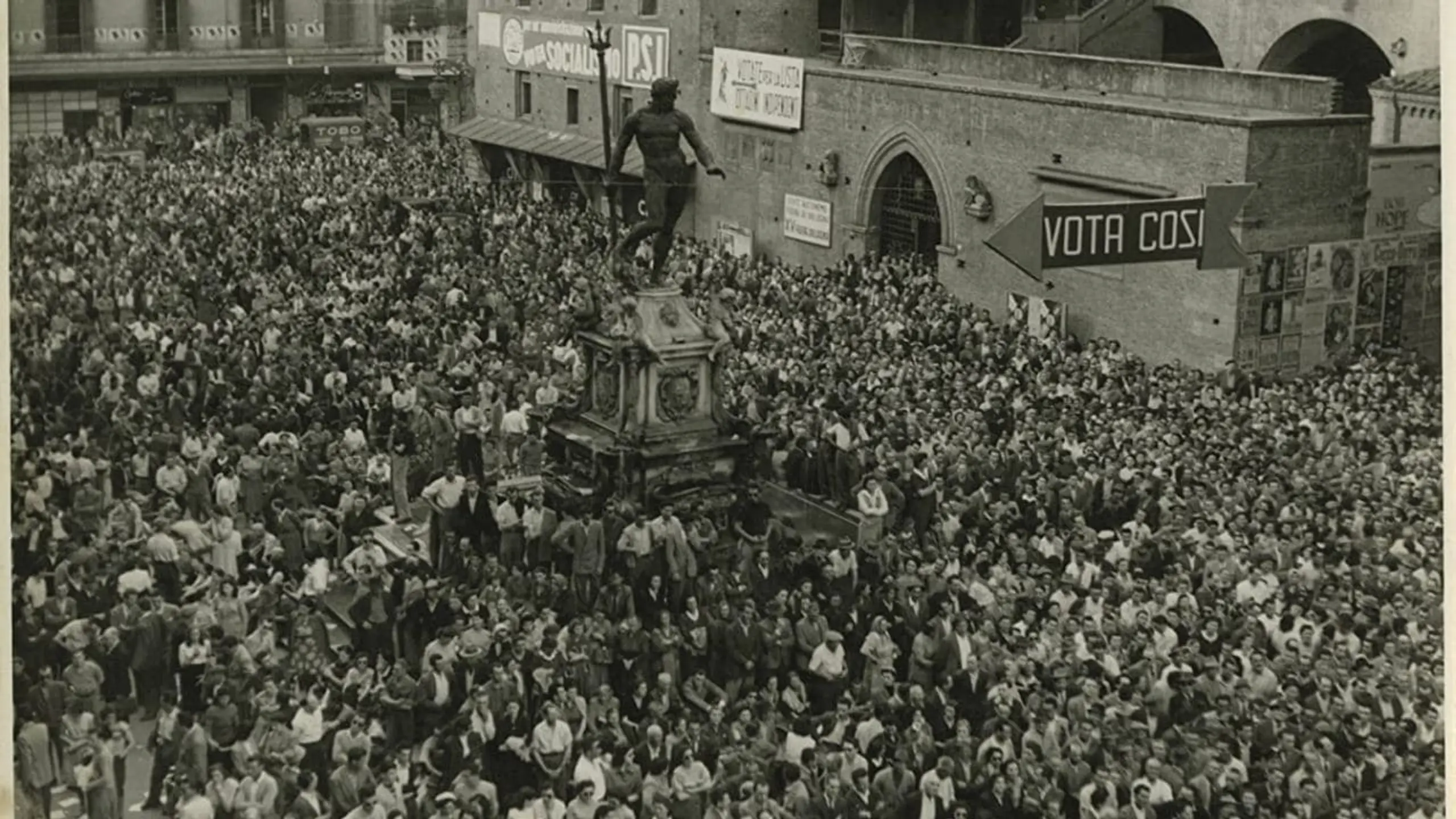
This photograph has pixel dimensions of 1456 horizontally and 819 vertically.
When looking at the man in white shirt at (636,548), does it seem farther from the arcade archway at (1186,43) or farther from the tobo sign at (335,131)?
the arcade archway at (1186,43)

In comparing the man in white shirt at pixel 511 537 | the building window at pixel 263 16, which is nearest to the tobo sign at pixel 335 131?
the building window at pixel 263 16

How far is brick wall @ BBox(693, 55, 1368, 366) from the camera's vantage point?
24.4 meters

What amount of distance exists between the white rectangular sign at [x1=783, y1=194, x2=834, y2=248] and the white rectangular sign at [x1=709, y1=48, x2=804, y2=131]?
1.41 m

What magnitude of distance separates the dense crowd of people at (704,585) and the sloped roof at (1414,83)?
312cm

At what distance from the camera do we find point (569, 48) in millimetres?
38719

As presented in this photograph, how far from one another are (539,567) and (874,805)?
514 centimetres

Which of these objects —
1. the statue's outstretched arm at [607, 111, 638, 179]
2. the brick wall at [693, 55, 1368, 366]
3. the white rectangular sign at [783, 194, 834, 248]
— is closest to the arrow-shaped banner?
the statue's outstretched arm at [607, 111, 638, 179]

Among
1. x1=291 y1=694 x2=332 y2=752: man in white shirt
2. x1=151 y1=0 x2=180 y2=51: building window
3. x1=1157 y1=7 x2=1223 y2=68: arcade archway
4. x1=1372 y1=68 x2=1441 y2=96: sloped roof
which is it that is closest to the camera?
x1=291 y1=694 x2=332 y2=752: man in white shirt

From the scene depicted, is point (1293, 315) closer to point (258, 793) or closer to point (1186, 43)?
point (1186, 43)

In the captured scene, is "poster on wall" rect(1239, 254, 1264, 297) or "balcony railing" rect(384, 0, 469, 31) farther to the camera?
"balcony railing" rect(384, 0, 469, 31)

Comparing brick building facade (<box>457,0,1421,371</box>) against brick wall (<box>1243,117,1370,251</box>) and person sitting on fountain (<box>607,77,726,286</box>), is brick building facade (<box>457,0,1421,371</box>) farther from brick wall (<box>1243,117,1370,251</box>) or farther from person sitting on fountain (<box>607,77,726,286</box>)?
person sitting on fountain (<box>607,77,726,286</box>)

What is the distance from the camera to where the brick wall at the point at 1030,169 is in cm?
2439

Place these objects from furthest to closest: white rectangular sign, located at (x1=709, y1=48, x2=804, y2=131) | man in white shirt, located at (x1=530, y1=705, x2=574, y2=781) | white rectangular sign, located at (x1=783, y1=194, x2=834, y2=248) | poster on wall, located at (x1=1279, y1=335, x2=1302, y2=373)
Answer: white rectangular sign, located at (x1=709, y1=48, x2=804, y2=131), white rectangular sign, located at (x1=783, y1=194, x2=834, y2=248), poster on wall, located at (x1=1279, y1=335, x2=1302, y2=373), man in white shirt, located at (x1=530, y1=705, x2=574, y2=781)

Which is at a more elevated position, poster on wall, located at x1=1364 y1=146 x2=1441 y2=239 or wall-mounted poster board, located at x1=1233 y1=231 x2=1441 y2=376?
poster on wall, located at x1=1364 y1=146 x2=1441 y2=239
